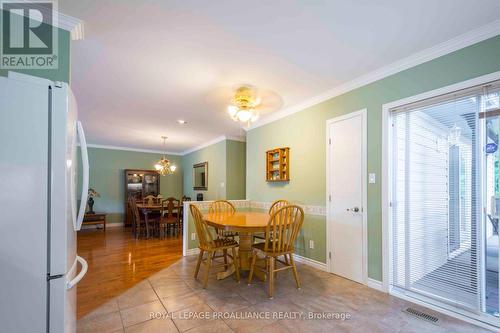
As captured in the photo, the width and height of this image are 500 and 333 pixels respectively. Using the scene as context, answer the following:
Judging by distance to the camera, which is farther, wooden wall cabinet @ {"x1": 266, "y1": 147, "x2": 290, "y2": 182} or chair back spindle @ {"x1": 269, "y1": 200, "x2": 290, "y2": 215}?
wooden wall cabinet @ {"x1": 266, "y1": 147, "x2": 290, "y2": 182}

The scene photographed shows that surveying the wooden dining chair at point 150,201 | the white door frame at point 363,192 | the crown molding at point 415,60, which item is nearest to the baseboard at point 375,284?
the white door frame at point 363,192

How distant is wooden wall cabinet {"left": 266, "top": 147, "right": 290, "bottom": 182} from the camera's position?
3852mm

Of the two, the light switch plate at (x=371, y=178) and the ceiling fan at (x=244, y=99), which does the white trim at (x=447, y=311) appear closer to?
the light switch plate at (x=371, y=178)

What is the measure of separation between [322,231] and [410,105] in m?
1.88

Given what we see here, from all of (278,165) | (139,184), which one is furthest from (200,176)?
(278,165)

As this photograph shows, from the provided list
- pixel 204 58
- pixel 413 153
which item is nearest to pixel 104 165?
pixel 204 58

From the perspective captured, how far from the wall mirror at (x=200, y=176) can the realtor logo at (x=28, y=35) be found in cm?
505

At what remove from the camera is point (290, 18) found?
183 centimetres

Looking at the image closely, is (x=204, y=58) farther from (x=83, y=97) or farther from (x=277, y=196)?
(x=277, y=196)

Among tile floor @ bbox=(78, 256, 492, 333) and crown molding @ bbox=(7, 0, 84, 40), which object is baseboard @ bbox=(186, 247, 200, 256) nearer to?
tile floor @ bbox=(78, 256, 492, 333)

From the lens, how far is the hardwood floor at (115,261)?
8.38 ft

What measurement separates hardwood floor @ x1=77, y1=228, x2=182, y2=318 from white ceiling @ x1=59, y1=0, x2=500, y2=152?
247cm

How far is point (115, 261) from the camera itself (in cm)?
367

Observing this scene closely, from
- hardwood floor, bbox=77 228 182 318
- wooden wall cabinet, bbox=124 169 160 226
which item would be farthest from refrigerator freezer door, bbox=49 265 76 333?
wooden wall cabinet, bbox=124 169 160 226
